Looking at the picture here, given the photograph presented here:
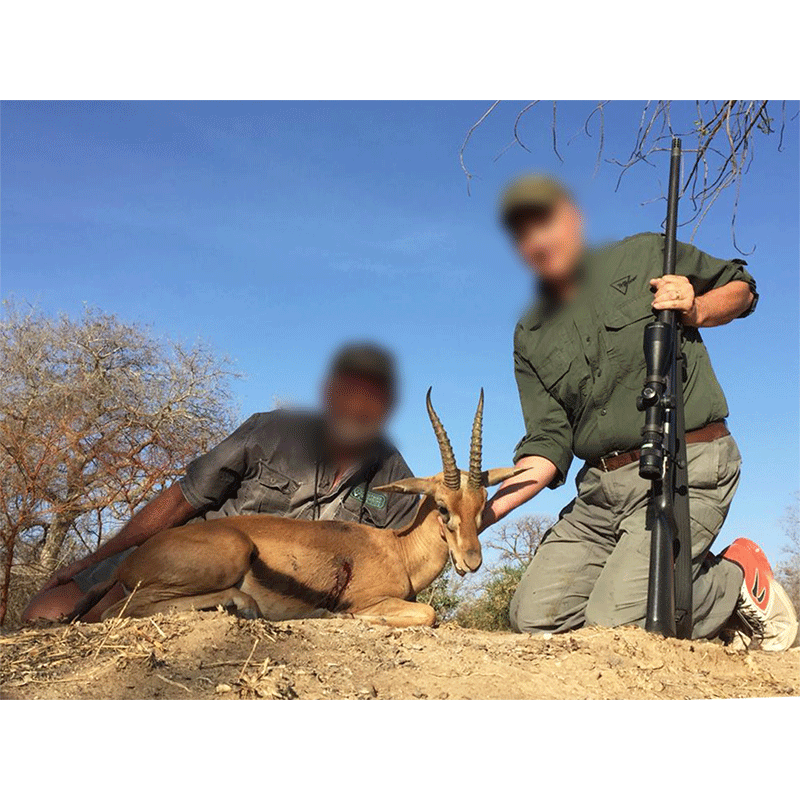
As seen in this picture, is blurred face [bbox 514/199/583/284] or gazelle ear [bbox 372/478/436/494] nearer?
blurred face [bbox 514/199/583/284]

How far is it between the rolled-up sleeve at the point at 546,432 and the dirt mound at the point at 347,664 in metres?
1.33

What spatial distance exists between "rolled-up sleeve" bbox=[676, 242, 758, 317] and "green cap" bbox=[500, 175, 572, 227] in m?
0.77

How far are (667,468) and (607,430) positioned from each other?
774 millimetres

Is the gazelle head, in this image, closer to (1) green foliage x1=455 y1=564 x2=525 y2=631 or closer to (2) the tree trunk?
(1) green foliage x1=455 y1=564 x2=525 y2=631

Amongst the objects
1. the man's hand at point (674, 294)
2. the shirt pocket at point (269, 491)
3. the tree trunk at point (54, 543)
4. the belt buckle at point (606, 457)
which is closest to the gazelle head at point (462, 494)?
the belt buckle at point (606, 457)

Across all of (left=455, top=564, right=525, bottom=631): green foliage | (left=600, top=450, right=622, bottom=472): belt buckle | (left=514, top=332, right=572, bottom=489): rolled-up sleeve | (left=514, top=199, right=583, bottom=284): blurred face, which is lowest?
(left=455, top=564, right=525, bottom=631): green foliage

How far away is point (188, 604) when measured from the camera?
187 inches

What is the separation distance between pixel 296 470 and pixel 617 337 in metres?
2.28

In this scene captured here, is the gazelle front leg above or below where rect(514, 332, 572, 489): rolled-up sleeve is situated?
below

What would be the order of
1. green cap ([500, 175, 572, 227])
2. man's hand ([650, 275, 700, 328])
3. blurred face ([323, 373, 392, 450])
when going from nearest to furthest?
man's hand ([650, 275, 700, 328]) < green cap ([500, 175, 572, 227]) < blurred face ([323, 373, 392, 450])

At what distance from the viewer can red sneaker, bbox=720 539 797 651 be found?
510 centimetres

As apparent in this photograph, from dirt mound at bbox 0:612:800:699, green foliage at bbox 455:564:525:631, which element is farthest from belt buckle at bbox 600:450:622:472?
green foliage at bbox 455:564:525:631

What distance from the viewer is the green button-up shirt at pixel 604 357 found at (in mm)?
4926

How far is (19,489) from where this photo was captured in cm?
839
